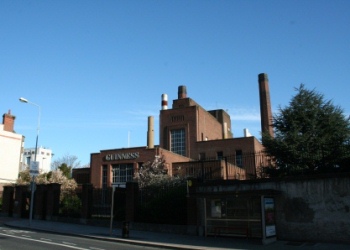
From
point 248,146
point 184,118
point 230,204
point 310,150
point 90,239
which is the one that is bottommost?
point 90,239

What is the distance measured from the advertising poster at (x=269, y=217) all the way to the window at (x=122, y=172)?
27.3 m

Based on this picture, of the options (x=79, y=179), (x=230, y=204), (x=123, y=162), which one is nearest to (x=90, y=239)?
(x=230, y=204)

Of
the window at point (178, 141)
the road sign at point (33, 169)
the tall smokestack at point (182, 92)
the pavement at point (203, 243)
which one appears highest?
the tall smokestack at point (182, 92)

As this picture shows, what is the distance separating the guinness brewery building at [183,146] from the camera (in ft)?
138

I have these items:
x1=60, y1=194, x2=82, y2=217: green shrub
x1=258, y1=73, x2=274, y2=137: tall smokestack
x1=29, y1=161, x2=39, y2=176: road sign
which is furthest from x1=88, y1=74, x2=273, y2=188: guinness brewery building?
x1=29, y1=161, x2=39, y2=176: road sign

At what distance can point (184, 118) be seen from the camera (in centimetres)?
A: 5856

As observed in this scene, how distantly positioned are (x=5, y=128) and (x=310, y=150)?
45537 mm

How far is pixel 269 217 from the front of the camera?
1609 cm

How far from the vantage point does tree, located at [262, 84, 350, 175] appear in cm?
2011

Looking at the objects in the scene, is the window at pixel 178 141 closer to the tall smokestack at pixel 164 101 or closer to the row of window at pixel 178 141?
the row of window at pixel 178 141

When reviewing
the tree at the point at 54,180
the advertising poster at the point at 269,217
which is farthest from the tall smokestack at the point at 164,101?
the advertising poster at the point at 269,217

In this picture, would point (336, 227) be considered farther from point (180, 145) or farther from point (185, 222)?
point (180, 145)

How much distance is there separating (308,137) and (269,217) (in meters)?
7.65

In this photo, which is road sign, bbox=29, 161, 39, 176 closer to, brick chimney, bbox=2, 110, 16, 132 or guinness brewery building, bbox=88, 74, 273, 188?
guinness brewery building, bbox=88, 74, 273, 188
